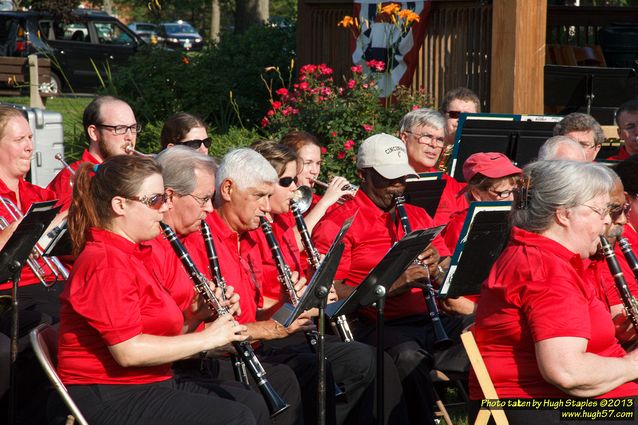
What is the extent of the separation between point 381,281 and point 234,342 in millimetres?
738

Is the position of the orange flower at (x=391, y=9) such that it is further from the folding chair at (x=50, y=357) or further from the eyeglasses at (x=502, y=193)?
the folding chair at (x=50, y=357)

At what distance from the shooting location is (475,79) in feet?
33.3

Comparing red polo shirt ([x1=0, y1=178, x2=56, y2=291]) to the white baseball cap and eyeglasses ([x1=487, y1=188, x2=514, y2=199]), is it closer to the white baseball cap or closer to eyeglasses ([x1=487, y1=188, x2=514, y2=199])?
the white baseball cap

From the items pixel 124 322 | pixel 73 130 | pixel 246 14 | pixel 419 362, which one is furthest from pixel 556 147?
pixel 246 14

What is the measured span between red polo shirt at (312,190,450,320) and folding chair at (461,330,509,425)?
1.95 metres

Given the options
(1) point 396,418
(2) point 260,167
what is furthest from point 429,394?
(2) point 260,167

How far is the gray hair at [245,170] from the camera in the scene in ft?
17.3

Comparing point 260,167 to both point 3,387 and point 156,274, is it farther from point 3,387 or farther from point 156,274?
point 3,387

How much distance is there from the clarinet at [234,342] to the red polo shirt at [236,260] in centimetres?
36

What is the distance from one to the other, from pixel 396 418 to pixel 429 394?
0.36 m

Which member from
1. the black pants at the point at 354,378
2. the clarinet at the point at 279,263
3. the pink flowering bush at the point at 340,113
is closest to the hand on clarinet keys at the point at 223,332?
the clarinet at the point at 279,263

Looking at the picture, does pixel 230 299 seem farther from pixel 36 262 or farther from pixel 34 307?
pixel 36 262

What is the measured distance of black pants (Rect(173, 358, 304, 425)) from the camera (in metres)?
4.91

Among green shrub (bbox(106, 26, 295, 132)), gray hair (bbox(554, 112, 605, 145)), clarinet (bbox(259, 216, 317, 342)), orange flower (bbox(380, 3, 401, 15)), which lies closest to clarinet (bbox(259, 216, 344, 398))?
clarinet (bbox(259, 216, 317, 342))
